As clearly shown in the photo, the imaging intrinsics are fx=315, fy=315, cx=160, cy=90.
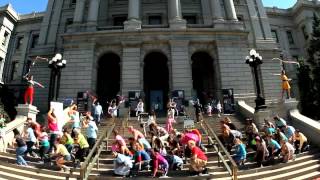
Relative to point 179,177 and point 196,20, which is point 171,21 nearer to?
point 196,20

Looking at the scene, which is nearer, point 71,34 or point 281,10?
point 71,34

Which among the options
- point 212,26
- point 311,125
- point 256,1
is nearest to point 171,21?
point 212,26

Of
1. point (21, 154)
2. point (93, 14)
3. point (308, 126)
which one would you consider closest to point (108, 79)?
point (93, 14)

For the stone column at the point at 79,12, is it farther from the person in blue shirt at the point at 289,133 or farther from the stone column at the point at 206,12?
the person in blue shirt at the point at 289,133

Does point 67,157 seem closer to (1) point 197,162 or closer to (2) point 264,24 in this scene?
(1) point 197,162

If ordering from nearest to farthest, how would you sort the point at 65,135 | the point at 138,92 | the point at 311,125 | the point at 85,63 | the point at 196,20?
1. the point at 65,135
2. the point at 311,125
3. the point at 138,92
4. the point at 85,63
5. the point at 196,20

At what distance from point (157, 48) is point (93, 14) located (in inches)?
324

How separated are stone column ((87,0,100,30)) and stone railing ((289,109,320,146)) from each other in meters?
21.0

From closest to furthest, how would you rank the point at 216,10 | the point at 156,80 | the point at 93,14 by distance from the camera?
1. the point at 216,10
2. the point at 93,14
3. the point at 156,80

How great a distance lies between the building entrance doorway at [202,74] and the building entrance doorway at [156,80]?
316 centimetres

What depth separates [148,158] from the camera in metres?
11.7

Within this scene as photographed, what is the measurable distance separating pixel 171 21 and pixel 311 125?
710 inches

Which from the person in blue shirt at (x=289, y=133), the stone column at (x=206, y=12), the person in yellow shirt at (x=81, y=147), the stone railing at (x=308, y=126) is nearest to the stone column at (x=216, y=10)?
the stone column at (x=206, y=12)

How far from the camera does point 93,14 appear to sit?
33.0 meters
